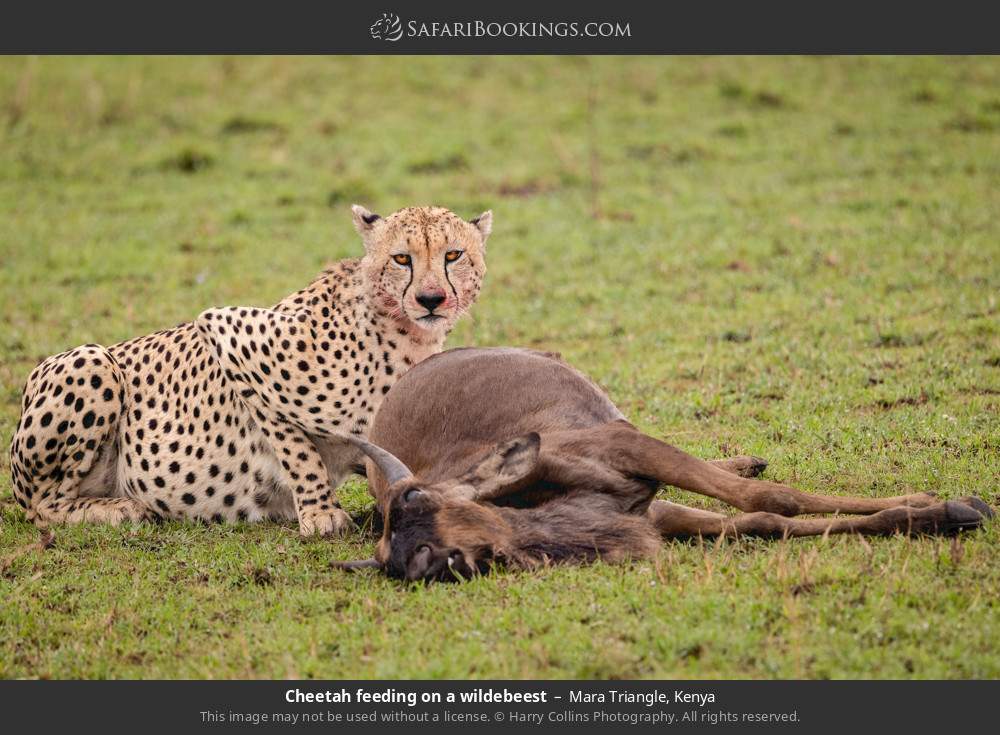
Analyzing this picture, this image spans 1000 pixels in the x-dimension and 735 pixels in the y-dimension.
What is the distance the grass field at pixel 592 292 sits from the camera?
515 cm

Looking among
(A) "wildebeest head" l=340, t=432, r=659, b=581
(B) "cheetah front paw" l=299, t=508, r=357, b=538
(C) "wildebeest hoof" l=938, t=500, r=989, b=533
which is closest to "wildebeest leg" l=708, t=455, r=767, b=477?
(A) "wildebeest head" l=340, t=432, r=659, b=581

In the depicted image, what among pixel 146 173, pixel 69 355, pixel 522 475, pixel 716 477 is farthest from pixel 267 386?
pixel 146 173

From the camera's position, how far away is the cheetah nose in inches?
262

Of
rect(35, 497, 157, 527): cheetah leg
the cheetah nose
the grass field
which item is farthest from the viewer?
rect(35, 497, 157, 527): cheetah leg

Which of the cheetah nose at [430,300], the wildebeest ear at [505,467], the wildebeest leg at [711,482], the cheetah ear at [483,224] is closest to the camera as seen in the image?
the wildebeest ear at [505,467]

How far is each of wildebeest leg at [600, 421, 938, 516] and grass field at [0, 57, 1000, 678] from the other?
10.0 inches

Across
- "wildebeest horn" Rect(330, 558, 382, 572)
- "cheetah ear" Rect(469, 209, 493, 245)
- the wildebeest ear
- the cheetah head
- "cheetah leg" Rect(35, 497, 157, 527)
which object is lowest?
"wildebeest horn" Rect(330, 558, 382, 572)

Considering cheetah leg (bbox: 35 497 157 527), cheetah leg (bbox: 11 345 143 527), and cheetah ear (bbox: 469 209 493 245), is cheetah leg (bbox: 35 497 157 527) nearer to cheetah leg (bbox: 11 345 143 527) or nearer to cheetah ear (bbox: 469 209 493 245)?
cheetah leg (bbox: 11 345 143 527)

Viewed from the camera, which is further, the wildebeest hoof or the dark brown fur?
the wildebeest hoof

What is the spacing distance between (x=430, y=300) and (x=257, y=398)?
Result: 1.15 m

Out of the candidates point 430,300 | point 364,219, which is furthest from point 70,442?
point 430,300

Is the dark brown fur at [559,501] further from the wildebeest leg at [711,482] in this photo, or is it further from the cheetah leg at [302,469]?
the cheetah leg at [302,469]

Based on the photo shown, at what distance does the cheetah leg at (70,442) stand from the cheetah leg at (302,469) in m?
0.91

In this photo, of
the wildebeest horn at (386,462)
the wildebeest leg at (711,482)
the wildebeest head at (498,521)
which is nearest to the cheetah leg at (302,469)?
the wildebeest head at (498,521)
